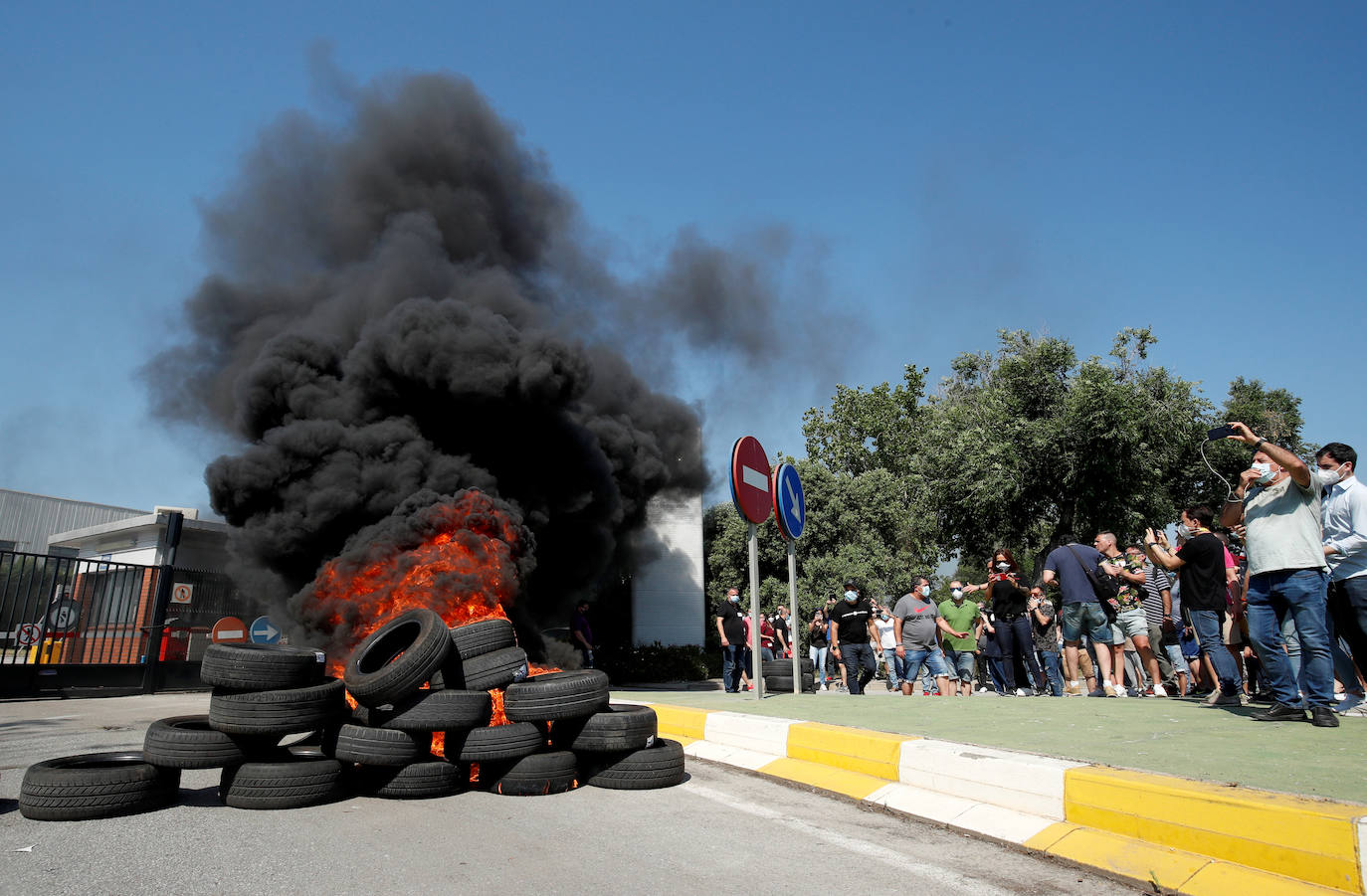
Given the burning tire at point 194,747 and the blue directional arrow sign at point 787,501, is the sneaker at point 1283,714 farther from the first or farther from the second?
the burning tire at point 194,747

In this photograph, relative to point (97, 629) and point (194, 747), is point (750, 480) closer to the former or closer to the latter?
point (194, 747)

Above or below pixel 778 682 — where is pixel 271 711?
above

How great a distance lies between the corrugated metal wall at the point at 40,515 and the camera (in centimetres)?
3978

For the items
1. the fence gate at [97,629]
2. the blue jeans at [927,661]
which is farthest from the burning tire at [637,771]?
the fence gate at [97,629]

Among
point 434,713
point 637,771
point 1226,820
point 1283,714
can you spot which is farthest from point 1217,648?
point 434,713

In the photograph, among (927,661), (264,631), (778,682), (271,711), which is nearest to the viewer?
(271,711)

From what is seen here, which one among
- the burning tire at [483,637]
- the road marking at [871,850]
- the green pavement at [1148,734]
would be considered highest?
the burning tire at [483,637]

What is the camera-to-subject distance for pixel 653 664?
22.8 metres

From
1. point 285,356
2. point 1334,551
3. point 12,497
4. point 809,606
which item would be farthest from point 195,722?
point 12,497

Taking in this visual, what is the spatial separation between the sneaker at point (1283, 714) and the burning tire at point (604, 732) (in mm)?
4124

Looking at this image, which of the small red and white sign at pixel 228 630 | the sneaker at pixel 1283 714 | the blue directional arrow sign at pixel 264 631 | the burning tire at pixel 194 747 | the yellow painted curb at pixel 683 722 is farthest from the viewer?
the blue directional arrow sign at pixel 264 631

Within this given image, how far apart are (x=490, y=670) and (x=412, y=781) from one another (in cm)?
108

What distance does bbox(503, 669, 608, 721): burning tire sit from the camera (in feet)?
16.1

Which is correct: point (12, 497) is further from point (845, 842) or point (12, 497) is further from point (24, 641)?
point (845, 842)
